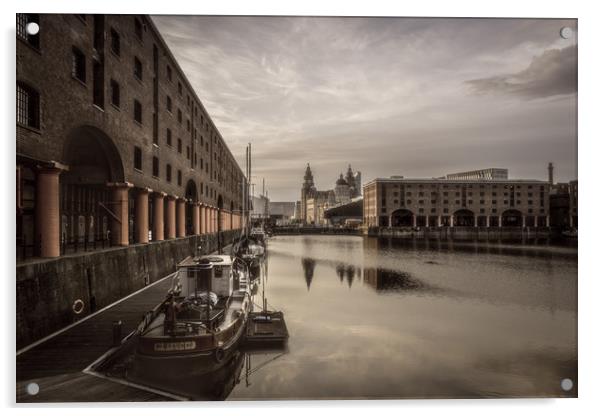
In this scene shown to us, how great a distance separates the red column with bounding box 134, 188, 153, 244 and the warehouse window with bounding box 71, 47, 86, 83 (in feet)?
19.4

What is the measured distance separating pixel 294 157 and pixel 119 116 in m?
7.23

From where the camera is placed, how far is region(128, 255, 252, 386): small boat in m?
10.1

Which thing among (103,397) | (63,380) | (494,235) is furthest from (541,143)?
(494,235)

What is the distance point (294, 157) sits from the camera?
44.1 feet

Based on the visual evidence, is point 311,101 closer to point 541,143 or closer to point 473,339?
point 541,143

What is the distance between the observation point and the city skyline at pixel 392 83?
10.6 metres

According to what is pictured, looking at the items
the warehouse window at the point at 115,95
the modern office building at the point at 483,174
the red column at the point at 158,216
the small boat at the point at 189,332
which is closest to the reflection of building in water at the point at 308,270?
the red column at the point at 158,216

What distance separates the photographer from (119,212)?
592 inches

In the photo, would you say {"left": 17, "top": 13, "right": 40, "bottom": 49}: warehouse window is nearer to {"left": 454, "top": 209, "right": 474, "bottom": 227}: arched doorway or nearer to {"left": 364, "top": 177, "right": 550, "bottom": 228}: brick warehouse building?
{"left": 364, "top": 177, "right": 550, "bottom": 228}: brick warehouse building

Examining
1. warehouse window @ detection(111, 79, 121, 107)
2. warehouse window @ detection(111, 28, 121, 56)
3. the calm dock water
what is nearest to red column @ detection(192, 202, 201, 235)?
the calm dock water

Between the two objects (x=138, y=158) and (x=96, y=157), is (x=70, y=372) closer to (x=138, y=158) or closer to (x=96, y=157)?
(x=96, y=157)

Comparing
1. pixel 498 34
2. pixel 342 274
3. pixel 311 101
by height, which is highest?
pixel 498 34

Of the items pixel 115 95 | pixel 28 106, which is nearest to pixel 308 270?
pixel 115 95

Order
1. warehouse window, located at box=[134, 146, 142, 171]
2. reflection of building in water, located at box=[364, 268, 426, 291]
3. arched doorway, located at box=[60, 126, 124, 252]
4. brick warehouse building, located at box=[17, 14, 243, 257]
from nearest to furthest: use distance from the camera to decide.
Answer: brick warehouse building, located at box=[17, 14, 243, 257], arched doorway, located at box=[60, 126, 124, 252], warehouse window, located at box=[134, 146, 142, 171], reflection of building in water, located at box=[364, 268, 426, 291]
